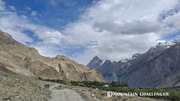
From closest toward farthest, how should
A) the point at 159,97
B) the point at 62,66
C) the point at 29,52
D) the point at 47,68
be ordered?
the point at 159,97
the point at 47,68
the point at 29,52
the point at 62,66

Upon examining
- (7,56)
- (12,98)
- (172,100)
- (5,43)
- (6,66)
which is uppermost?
(5,43)

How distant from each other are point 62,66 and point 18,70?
7014 centimetres

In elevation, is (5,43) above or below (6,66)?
above

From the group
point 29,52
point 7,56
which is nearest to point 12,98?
point 7,56

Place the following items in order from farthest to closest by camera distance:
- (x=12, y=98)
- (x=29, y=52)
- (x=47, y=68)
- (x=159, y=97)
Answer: (x=29, y=52)
(x=47, y=68)
(x=159, y=97)
(x=12, y=98)

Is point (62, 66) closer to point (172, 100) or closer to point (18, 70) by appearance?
point (18, 70)

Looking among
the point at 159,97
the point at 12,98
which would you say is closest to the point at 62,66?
the point at 159,97

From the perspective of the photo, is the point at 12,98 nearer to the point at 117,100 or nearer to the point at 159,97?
the point at 117,100

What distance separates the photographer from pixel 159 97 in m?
38.5

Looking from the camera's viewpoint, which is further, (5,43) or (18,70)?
(5,43)

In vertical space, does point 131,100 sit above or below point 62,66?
below

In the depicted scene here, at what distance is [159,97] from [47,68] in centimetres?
13044

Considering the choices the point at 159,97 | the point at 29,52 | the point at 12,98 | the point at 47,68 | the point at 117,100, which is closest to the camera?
the point at 12,98

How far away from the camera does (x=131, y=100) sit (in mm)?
30188
